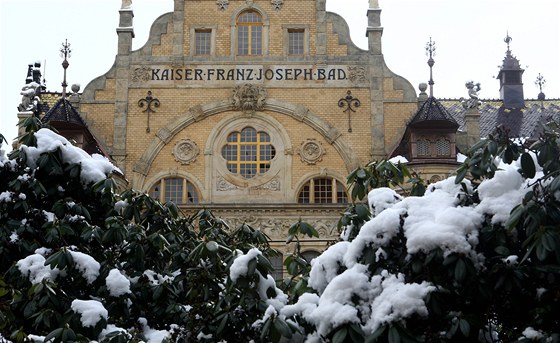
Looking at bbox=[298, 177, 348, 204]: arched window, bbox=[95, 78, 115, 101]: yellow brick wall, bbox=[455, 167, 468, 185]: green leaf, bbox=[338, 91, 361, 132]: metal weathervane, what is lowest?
bbox=[455, 167, 468, 185]: green leaf

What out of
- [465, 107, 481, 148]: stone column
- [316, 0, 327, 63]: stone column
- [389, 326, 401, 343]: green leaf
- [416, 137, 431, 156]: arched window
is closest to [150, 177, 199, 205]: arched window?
[316, 0, 327, 63]: stone column

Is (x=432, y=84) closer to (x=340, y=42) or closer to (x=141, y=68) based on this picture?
(x=340, y=42)

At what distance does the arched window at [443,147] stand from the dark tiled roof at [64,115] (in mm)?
11122

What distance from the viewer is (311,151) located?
3048cm

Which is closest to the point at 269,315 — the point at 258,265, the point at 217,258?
the point at 258,265

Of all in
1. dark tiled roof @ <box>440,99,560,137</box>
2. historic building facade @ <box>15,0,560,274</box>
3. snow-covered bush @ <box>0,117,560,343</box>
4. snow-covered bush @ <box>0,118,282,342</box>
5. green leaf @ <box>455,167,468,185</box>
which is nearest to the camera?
snow-covered bush @ <box>0,117,560,343</box>

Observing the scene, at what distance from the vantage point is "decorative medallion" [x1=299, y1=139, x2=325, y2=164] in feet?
99.7

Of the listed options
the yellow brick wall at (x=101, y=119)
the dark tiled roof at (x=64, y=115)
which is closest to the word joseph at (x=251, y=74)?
the yellow brick wall at (x=101, y=119)

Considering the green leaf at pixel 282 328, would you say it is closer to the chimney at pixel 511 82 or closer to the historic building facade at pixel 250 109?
the historic building facade at pixel 250 109

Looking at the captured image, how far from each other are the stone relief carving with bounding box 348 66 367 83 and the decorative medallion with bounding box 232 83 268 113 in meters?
2.88

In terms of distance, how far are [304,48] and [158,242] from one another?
59.3 ft

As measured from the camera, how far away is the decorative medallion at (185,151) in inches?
1198

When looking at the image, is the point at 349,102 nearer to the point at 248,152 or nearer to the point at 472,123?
the point at 248,152

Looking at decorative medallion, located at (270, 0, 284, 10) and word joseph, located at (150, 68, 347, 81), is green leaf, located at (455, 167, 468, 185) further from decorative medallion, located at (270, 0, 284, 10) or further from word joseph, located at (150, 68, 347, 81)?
decorative medallion, located at (270, 0, 284, 10)
